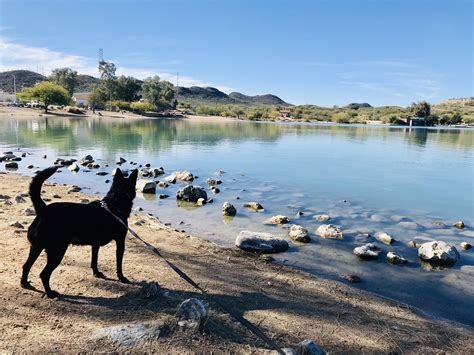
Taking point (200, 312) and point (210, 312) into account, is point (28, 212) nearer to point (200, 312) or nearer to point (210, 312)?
point (210, 312)

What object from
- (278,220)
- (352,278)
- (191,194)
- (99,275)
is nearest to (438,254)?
(352,278)

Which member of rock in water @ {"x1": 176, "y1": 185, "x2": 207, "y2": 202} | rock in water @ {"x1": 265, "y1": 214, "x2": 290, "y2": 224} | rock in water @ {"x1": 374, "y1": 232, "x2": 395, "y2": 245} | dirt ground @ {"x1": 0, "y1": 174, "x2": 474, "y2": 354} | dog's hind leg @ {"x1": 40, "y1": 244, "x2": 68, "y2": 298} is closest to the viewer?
dirt ground @ {"x1": 0, "y1": 174, "x2": 474, "y2": 354}

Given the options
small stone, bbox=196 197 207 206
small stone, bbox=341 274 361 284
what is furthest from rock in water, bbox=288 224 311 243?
small stone, bbox=196 197 207 206

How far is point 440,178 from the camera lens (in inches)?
865

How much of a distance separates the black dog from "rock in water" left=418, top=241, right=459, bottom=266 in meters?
6.94

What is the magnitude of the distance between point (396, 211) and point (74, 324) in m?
12.3

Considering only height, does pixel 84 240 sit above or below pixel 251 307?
above

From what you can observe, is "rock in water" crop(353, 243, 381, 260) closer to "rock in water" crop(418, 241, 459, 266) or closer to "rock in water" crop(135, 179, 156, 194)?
"rock in water" crop(418, 241, 459, 266)

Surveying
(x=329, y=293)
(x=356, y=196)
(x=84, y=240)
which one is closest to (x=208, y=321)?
(x=84, y=240)

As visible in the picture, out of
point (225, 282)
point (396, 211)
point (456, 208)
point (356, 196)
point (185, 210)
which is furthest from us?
point (356, 196)

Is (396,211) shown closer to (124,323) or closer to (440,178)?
(440,178)

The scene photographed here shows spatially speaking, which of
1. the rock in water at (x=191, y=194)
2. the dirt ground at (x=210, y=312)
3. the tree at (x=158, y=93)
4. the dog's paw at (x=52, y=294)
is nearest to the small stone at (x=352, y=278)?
the dirt ground at (x=210, y=312)

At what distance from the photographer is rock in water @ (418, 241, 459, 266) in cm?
849

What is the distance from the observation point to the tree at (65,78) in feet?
449
